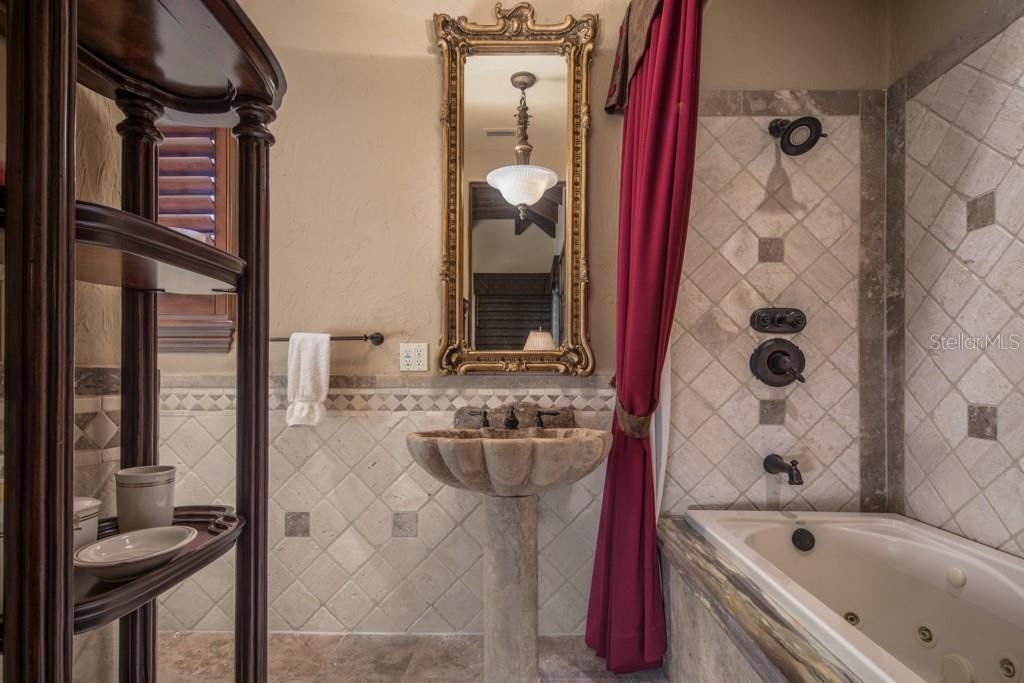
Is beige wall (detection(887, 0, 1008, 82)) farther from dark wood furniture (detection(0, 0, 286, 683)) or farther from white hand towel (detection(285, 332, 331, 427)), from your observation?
white hand towel (detection(285, 332, 331, 427))

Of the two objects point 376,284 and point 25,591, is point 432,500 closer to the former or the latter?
point 376,284

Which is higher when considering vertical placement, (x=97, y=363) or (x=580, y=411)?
(x=97, y=363)

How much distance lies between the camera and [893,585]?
147cm

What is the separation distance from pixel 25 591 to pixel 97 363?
463 millimetres

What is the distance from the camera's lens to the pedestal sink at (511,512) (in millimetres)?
1248

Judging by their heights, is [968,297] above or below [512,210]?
below

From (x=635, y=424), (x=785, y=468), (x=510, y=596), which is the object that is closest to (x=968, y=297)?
(x=785, y=468)

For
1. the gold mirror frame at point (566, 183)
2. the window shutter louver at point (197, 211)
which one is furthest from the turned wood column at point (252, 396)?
the window shutter louver at point (197, 211)

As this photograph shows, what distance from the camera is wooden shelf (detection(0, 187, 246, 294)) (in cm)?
61

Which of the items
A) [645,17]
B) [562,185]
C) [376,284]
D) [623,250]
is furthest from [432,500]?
[645,17]

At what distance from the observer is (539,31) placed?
5.90 feet

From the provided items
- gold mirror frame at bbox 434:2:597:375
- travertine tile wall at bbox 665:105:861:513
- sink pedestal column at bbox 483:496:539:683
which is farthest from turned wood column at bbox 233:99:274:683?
travertine tile wall at bbox 665:105:861:513

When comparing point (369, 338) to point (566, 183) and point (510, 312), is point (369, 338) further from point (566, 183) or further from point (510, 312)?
point (566, 183)

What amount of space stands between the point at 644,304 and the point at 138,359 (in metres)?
1.25
